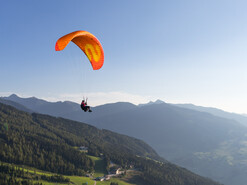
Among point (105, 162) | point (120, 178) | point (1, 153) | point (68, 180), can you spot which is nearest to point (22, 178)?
point (68, 180)

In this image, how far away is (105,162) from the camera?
499 ft

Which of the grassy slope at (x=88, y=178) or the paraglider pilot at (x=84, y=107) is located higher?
the paraglider pilot at (x=84, y=107)

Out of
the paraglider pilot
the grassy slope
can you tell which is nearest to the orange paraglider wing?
the paraglider pilot

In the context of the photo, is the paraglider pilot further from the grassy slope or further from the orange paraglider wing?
the grassy slope

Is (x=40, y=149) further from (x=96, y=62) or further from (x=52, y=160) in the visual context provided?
(x=96, y=62)

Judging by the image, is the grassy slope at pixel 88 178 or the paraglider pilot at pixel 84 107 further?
the grassy slope at pixel 88 178

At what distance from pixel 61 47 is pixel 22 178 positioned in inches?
3337

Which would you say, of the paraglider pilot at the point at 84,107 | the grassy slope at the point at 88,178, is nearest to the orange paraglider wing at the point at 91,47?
the paraglider pilot at the point at 84,107

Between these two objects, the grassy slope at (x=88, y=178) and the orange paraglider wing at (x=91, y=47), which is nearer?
the orange paraglider wing at (x=91, y=47)

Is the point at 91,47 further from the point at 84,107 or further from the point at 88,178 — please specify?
the point at 88,178

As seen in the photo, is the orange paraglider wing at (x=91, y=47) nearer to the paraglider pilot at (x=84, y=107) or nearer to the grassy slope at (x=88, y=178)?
the paraglider pilot at (x=84, y=107)

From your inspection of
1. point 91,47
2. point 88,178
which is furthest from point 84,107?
point 88,178

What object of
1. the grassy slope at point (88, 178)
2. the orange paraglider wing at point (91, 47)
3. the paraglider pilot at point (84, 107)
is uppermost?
the orange paraglider wing at point (91, 47)

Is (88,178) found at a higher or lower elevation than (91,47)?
lower
